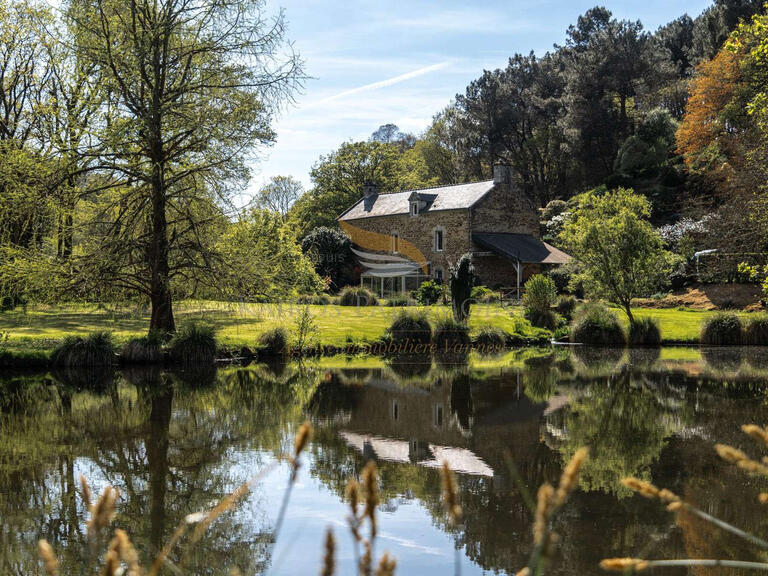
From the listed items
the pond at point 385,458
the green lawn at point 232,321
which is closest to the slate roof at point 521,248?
the green lawn at point 232,321

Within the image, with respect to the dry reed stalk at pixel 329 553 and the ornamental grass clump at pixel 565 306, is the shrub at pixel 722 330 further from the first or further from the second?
the dry reed stalk at pixel 329 553

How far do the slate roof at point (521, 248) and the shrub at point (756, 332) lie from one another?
1550 centimetres

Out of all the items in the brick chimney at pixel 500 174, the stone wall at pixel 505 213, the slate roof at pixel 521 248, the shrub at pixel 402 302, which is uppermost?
the brick chimney at pixel 500 174

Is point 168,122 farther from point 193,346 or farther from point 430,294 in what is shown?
point 430,294

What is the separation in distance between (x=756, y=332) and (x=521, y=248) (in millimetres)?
17925

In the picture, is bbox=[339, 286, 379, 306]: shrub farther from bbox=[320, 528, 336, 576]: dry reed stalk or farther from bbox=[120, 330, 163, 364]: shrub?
bbox=[320, 528, 336, 576]: dry reed stalk

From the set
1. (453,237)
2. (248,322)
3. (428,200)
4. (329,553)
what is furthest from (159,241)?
(428,200)

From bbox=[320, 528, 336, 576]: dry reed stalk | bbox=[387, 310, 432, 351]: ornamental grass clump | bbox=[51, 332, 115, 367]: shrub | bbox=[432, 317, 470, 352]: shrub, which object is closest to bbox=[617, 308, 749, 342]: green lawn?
bbox=[432, 317, 470, 352]: shrub

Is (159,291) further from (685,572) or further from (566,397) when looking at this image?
(685,572)

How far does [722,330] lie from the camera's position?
22406 mm

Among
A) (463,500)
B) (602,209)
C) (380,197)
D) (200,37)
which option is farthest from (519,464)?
(380,197)

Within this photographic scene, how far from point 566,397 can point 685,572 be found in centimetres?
765

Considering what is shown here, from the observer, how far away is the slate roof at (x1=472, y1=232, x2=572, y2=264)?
125 feet

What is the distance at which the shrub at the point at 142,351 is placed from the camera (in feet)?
55.7
